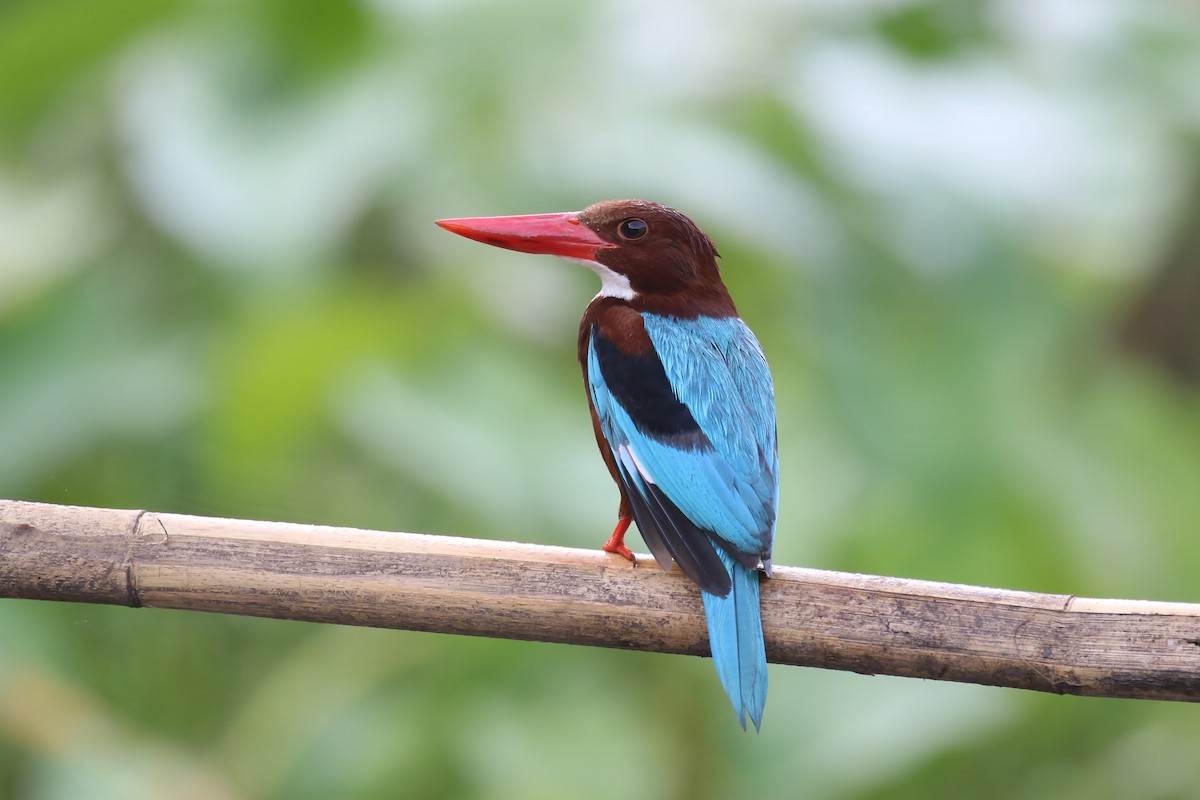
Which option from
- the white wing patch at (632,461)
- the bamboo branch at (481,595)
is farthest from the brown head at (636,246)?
the bamboo branch at (481,595)

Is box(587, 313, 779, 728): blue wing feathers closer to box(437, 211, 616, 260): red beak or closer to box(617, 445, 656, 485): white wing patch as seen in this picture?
box(617, 445, 656, 485): white wing patch

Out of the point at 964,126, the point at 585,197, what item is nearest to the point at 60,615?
the point at 585,197

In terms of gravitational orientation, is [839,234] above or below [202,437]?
above

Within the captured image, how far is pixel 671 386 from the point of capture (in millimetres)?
1746

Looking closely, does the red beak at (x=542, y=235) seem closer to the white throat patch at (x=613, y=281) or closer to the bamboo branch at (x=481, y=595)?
the white throat patch at (x=613, y=281)

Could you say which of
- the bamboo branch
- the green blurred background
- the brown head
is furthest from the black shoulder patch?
the green blurred background

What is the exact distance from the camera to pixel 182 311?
282 centimetres

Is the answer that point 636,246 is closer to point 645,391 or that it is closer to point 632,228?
point 632,228

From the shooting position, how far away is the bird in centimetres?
160

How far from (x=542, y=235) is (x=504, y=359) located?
0.88 m

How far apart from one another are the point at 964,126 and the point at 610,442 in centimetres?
138

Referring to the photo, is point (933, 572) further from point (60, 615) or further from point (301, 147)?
point (60, 615)

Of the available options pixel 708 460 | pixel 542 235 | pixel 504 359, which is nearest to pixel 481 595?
pixel 708 460

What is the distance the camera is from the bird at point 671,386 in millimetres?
1604
